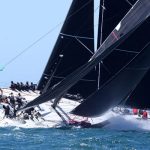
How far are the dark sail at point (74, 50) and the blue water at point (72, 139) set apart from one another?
9574mm

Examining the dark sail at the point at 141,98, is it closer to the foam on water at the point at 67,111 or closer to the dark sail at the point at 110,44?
the foam on water at the point at 67,111

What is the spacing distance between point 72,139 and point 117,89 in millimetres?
8344

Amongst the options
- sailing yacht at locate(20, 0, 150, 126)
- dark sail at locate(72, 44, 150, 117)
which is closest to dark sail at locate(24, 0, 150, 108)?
sailing yacht at locate(20, 0, 150, 126)

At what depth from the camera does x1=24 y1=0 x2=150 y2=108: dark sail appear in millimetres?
58912

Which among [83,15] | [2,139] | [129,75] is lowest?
[2,139]

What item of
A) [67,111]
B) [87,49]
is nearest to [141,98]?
[67,111]

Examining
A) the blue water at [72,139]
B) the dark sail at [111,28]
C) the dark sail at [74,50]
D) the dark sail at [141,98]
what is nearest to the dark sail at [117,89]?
the dark sail at [141,98]

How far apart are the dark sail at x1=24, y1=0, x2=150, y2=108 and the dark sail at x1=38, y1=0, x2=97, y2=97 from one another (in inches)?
141

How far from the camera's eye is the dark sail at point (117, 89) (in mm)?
58812

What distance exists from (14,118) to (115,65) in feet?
32.4

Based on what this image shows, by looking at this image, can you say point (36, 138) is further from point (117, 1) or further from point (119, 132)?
point (117, 1)

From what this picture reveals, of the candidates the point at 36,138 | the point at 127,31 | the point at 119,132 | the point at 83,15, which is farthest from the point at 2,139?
the point at 83,15

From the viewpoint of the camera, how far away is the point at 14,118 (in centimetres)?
6431

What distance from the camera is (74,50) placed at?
71.3 meters
